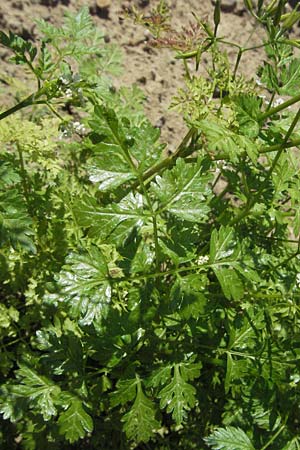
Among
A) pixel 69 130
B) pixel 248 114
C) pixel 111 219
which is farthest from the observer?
pixel 69 130

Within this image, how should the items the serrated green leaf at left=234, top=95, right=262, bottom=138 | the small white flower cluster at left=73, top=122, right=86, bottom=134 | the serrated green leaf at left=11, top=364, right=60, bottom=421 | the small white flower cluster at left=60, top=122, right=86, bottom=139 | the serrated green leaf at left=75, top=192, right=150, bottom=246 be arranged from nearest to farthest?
the serrated green leaf at left=75, top=192, right=150, bottom=246, the serrated green leaf at left=234, top=95, right=262, bottom=138, the serrated green leaf at left=11, top=364, right=60, bottom=421, the small white flower cluster at left=60, top=122, right=86, bottom=139, the small white flower cluster at left=73, top=122, right=86, bottom=134

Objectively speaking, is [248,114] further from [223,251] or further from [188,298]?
[188,298]

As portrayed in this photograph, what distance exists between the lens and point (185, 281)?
203 centimetres

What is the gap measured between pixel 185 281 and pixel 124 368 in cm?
65

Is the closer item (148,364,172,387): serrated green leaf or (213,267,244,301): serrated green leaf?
(213,267,244,301): serrated green leaf

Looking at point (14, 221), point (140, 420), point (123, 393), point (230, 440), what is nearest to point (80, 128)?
point (14, 221)

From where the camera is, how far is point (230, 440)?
2354mm

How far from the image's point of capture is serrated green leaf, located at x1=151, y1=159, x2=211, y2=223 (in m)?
2.02

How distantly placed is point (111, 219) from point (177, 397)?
2.40 feet

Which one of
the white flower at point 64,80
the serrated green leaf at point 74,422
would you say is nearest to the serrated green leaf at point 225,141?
the white flower at point 64,80

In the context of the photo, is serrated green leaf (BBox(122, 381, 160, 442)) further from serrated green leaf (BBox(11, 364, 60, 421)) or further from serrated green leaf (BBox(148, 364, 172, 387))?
serrated green leaf (BBox(11, 364, 60, 421))

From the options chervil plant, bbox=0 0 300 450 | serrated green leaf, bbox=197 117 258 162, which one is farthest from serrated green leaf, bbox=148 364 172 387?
serrated green leaf, bbox=197 117 258 162

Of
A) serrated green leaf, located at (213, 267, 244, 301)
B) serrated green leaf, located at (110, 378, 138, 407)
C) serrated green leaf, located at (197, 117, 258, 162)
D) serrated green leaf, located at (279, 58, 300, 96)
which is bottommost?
serrated green leaf, located at (110, 378, 138, 407)

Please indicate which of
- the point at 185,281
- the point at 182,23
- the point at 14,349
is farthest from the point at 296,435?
the point at 182,23
